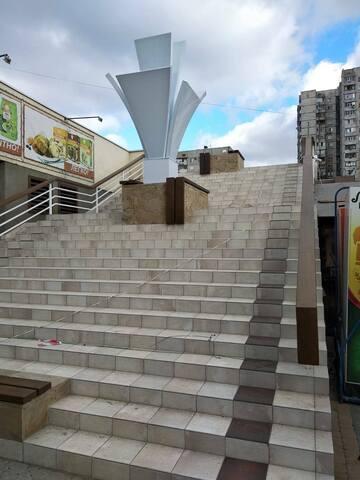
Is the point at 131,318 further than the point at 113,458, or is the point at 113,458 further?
the point at 131,318

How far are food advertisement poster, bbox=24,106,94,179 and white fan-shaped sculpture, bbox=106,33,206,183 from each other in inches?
109

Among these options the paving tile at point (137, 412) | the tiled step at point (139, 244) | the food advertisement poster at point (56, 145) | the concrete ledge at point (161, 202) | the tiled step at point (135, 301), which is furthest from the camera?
the food advertisement poster at point (56, 145)

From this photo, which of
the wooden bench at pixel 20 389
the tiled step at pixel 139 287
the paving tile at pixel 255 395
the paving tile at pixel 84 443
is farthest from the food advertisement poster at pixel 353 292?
the wooden bench at pixel 20 389

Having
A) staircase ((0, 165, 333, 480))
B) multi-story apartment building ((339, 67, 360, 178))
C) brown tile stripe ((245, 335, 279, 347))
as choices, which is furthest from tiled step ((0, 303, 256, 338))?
multi-story apartment building ((339, 67, 360, 178))

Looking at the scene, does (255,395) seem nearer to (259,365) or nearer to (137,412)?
(259,365)

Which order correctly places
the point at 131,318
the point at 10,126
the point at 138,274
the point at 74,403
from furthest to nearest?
the point at 10,126, the point at 138,274, the point at 131,318, the point at 74,403

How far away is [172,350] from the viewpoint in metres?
4.07

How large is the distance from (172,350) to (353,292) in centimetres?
218

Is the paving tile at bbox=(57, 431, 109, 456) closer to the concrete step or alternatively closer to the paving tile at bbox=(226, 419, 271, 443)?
the concrete step

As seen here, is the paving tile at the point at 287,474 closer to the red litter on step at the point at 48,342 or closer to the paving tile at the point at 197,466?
the paving tile at the point at 197,466

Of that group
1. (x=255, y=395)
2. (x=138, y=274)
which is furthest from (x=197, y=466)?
(x=138, y=274)

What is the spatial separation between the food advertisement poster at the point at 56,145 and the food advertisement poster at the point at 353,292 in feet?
27.0

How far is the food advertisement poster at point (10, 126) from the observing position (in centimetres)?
888

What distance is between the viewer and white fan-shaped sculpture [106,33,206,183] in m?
8.22
